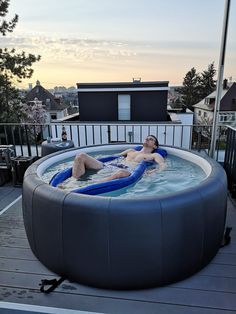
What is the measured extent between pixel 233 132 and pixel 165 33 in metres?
4.08

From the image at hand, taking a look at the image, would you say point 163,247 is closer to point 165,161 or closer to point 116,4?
point 165,161

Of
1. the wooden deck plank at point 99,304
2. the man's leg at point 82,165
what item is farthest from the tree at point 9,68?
the wooden deck plank at point 99,304

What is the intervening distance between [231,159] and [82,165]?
216 centimetres

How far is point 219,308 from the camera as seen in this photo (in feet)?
5.31

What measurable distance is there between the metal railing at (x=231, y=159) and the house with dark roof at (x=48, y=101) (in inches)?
1000

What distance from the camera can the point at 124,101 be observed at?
448 inches

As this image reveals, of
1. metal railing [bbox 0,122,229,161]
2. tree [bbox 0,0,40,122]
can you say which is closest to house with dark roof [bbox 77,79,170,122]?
metal railing [bbox 0,122,229,161]

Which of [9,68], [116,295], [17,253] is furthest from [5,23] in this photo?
[116,295]

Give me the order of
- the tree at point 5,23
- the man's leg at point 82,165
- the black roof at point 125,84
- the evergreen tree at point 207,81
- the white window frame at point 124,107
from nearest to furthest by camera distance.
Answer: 1. the man's leg at point 82,165
2. the tree at point 5,23
3. the black roof at point 125,84
4. the white window frame at point 124,107
5. the evergreen tree at point 207,81

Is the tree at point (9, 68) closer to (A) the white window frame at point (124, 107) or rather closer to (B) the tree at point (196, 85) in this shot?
(A) the white window frame at point (124, 107)

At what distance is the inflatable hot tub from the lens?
166 cm

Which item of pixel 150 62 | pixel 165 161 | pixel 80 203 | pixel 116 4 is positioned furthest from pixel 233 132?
pixel 150 62

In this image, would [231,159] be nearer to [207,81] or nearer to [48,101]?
[48,101]

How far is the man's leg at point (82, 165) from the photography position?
125 inches
